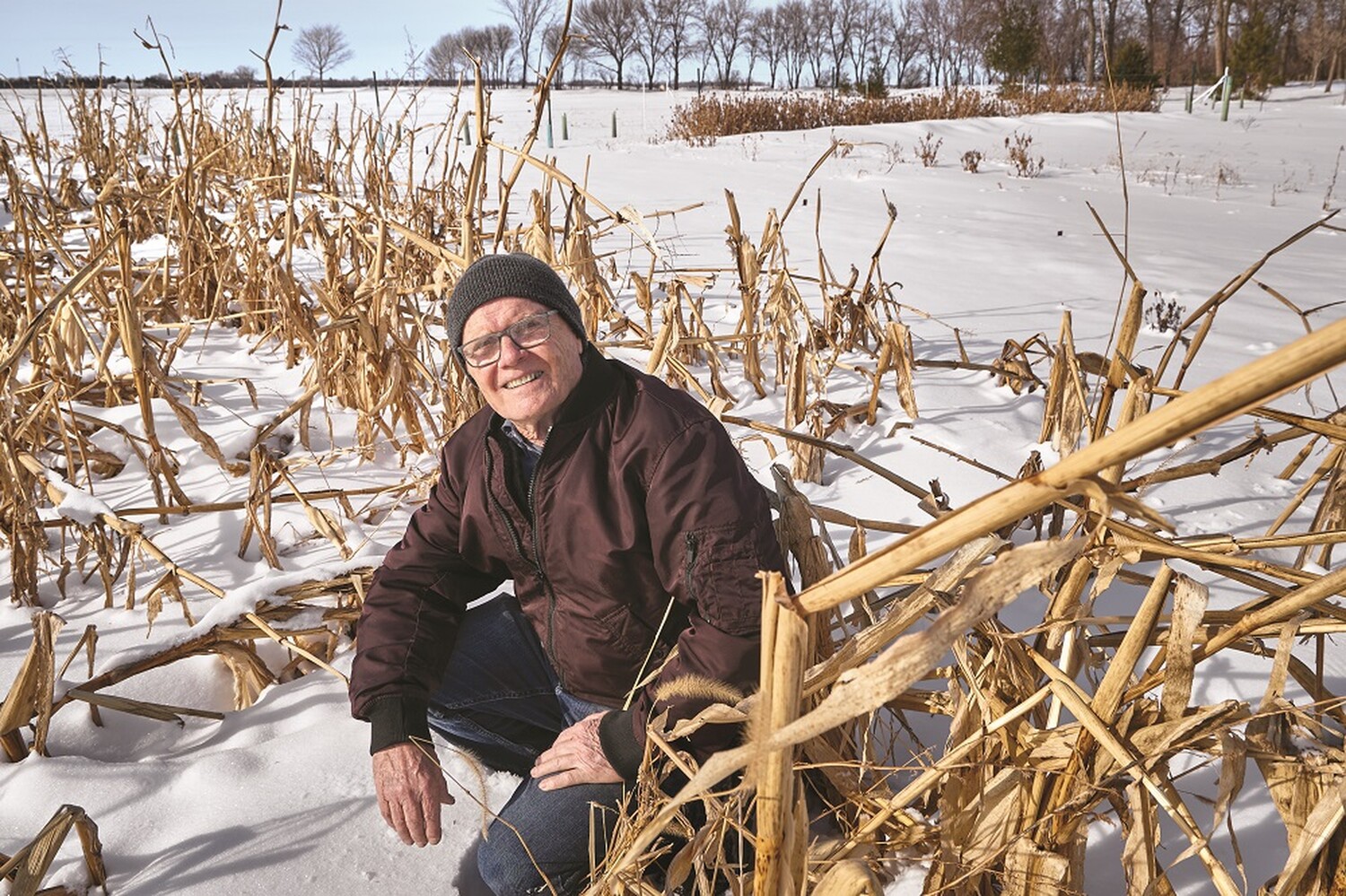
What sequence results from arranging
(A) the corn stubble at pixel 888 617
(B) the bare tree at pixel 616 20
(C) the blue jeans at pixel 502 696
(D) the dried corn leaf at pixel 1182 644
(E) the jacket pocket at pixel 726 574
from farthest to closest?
(B) the bare tree at pixel 616 20 < (C) the blue jeans at pixel 502 696 < (E) the jacket pocket at pixel 726 574 < (D) the dried corn leaf at pixel 1182 644 < (A) the corn stubble at pixel 888 617

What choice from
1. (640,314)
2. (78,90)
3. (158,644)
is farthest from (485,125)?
(78,90)

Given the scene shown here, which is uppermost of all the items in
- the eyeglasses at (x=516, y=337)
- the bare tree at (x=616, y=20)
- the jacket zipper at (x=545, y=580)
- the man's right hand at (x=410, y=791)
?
the bare tree at (x=616, y=20)

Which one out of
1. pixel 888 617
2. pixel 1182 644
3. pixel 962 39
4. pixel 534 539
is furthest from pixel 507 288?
pixel 962 39

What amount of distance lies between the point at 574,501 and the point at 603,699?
391 millimetres

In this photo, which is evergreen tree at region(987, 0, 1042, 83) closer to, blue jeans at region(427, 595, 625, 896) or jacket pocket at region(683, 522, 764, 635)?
blue jeans at region(427, 595, 625, 896)

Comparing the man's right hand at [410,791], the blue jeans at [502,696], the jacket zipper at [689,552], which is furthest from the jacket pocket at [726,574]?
the man's right hand at [410,791]

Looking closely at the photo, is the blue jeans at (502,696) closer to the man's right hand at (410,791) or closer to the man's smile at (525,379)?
the man's right hand at (410,791)

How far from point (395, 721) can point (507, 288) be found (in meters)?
0.74

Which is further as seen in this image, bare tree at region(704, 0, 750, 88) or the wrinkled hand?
bare tree at region(704, 0, 750, 88)

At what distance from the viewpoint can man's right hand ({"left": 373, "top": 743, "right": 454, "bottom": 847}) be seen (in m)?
1.38

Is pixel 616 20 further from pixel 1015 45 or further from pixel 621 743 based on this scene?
pixel 621 743

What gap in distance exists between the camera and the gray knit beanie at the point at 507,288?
1.46m

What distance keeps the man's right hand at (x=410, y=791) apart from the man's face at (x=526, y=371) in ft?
1.83

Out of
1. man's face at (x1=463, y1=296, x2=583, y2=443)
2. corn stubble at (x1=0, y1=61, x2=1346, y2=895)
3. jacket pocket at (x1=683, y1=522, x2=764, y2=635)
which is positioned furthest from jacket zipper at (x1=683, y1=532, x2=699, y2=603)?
man's face at (x1=463, y1=296, x2=583, y2=443)
